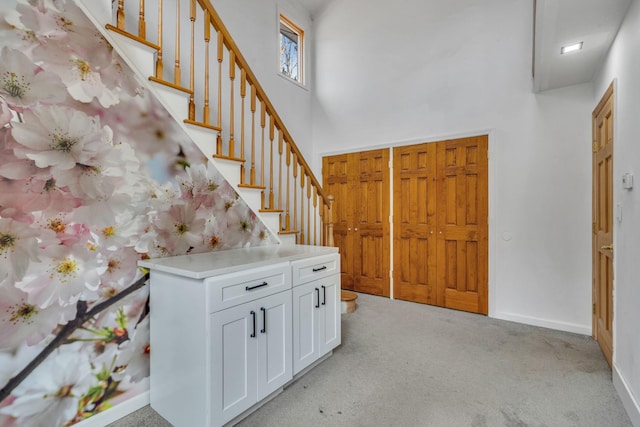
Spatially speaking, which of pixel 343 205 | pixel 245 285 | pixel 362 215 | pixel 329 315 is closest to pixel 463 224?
pixel 362 215

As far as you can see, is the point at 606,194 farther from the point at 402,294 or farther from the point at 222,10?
the point at 222,10

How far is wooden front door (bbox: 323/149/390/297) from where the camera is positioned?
4.18 metres

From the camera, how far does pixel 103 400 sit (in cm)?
171

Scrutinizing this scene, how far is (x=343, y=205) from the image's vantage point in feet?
14.9

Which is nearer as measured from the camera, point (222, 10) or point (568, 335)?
point (568, 335)

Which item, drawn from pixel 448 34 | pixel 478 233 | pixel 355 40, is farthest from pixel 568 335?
pixel 355 40

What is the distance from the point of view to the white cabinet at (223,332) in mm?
1540

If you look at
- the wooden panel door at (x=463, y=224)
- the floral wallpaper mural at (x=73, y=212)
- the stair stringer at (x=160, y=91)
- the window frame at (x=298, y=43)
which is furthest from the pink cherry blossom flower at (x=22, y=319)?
the window frame at (x=298, y=43)

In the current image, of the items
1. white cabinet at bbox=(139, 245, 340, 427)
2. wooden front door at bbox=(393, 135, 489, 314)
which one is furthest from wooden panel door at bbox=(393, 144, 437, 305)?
white cabinet at bbox=(139, 245, 340, 427)

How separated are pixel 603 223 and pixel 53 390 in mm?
3871

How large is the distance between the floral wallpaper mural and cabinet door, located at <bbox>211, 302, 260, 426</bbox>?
2.06 feet

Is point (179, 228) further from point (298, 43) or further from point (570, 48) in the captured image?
point (298, 43)

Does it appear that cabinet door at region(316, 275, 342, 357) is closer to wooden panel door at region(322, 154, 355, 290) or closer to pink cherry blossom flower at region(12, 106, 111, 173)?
pink cherry blossom flower at region(12, 106, 111, 173)

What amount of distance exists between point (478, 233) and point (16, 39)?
3911mm
